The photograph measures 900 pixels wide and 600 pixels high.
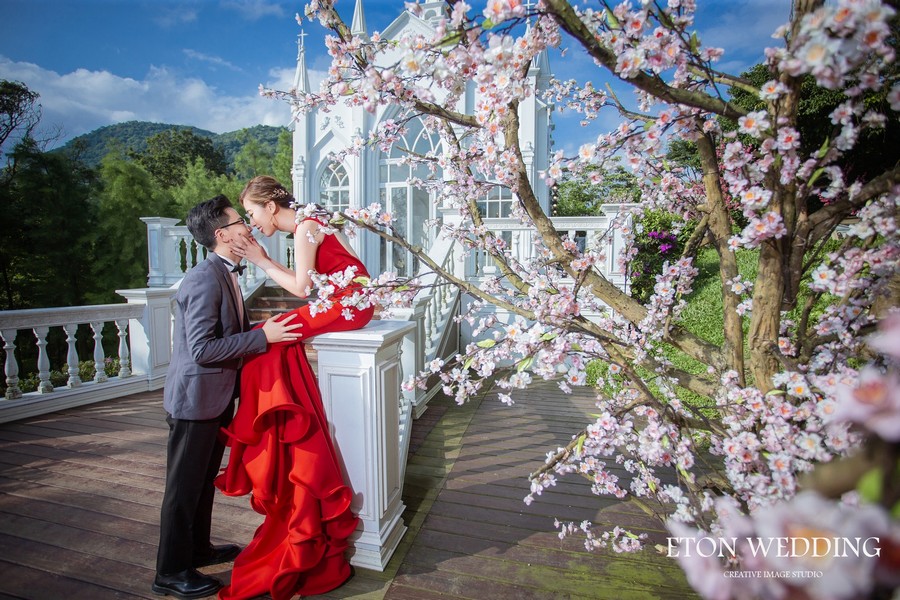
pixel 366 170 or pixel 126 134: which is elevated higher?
pixel 126 134

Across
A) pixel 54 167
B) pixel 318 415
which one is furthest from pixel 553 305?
pixel 54 167

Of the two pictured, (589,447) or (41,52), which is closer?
(589,447)

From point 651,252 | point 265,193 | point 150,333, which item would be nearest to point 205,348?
point 265,193

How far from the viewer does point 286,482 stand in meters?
1.74

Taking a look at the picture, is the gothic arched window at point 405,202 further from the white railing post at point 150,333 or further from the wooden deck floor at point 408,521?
the wooden deck floor at point 408,521

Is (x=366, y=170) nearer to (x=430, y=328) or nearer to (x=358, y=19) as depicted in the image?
(x=358, y=19)

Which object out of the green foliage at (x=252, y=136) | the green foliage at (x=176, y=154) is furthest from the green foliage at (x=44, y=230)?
the green foliage at (x=252, y=136)

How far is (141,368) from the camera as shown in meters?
4.57

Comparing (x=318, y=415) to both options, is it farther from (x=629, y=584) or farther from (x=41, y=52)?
(x=41, y=52)

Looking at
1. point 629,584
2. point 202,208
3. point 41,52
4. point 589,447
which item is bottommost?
point 629,584

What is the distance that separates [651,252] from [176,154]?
1547 inches

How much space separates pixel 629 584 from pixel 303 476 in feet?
4.80

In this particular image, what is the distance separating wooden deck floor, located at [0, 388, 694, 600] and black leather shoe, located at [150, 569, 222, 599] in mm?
63

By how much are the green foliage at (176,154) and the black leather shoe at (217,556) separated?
35.2m
